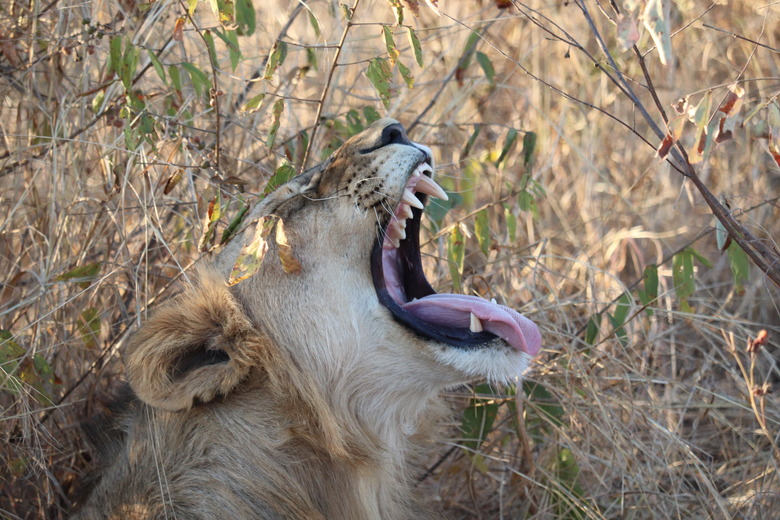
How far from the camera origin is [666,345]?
486 cm

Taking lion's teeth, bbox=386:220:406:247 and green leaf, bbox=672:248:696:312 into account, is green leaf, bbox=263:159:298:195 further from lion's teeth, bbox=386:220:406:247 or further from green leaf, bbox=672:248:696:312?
green leaf, bbox=672:248:696:312

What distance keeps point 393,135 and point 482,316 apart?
672 millimetres

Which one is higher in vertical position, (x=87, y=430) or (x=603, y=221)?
(x=87, y=430)

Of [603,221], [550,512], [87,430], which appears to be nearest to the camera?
[87,430]

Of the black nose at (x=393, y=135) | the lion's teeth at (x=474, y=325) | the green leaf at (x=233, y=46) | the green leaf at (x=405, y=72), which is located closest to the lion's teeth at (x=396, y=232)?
the black nose at (x=393, y=135)

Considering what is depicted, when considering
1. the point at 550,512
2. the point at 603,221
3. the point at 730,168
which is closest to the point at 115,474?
the point at 550,512

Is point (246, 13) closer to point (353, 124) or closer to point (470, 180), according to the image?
point (353, 124)

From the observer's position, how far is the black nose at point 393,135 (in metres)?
2.96

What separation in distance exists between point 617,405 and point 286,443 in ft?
5.90

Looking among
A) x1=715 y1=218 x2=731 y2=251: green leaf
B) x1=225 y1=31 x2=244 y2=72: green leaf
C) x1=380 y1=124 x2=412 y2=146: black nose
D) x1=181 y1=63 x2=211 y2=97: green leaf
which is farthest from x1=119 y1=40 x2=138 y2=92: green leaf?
x1=715 y1=218 x2=731 y2=251: green leaf

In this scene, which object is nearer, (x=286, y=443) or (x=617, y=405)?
(x=286, y=443)

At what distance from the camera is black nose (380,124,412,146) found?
2965 mm

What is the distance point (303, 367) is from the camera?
280 cm

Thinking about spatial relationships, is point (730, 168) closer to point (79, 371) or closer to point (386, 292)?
point (386, 292)
